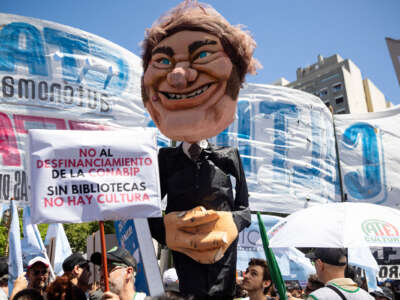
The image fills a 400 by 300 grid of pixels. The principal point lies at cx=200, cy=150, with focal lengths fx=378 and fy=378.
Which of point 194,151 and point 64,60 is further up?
point 64,60

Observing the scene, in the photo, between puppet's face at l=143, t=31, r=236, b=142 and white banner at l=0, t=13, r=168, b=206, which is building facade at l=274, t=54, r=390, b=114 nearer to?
white banner at l=0, t=13, r=168, b=206

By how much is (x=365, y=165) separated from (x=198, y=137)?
6391 mm

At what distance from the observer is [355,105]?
128ft

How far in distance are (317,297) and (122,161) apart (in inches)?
61.8

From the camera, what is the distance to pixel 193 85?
9.74 feet

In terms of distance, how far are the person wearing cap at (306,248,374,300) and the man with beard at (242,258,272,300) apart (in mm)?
638

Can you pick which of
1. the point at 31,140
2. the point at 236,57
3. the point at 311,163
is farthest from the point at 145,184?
the point at 311,163

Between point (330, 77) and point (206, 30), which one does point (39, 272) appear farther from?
point (330, 77)

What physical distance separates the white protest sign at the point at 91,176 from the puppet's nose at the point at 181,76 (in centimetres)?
54

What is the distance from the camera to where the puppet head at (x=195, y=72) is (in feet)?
9.73

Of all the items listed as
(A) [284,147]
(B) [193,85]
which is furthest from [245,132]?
(B) [193,85]

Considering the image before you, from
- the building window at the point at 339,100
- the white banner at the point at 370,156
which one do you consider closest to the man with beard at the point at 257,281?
the white banner at the point at 370,156

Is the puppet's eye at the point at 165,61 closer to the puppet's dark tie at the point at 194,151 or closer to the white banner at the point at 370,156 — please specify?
the puppet's dark tie at the point at 194,151

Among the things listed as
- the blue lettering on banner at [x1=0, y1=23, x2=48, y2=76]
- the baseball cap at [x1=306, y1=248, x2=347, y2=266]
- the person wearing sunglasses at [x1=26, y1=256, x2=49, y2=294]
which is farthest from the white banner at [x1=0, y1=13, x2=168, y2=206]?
the baseball cap at [x1=306, y1=248, x2=347, y2=266]
